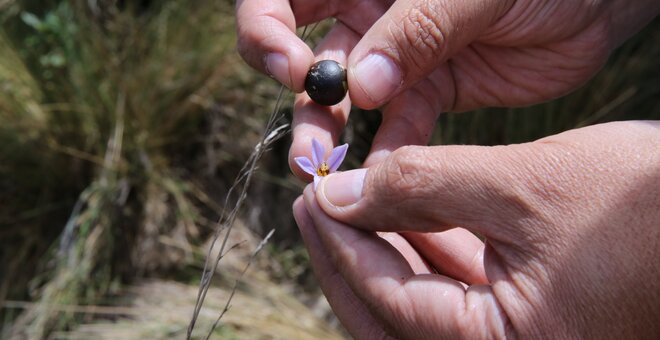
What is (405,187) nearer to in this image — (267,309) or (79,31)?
(267,309)

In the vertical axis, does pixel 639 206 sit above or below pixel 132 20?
above

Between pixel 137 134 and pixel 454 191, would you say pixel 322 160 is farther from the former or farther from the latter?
pixel 137 134

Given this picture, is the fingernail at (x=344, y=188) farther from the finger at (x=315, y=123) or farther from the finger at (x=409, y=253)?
the finger at (x=409, y=253)

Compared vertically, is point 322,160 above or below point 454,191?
below

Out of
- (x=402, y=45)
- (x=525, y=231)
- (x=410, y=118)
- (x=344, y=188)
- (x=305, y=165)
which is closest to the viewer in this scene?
(x=525, y=231)

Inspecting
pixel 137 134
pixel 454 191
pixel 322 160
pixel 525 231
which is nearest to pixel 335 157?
pixel 322 160

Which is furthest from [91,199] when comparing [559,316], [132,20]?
[559,316]

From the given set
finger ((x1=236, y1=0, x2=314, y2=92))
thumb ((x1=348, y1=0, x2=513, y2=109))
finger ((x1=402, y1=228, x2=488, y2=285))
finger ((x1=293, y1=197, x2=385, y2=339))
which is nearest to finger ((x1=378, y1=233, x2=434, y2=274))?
finger ((x1=402, y1=228, x2=488, y2=285))
